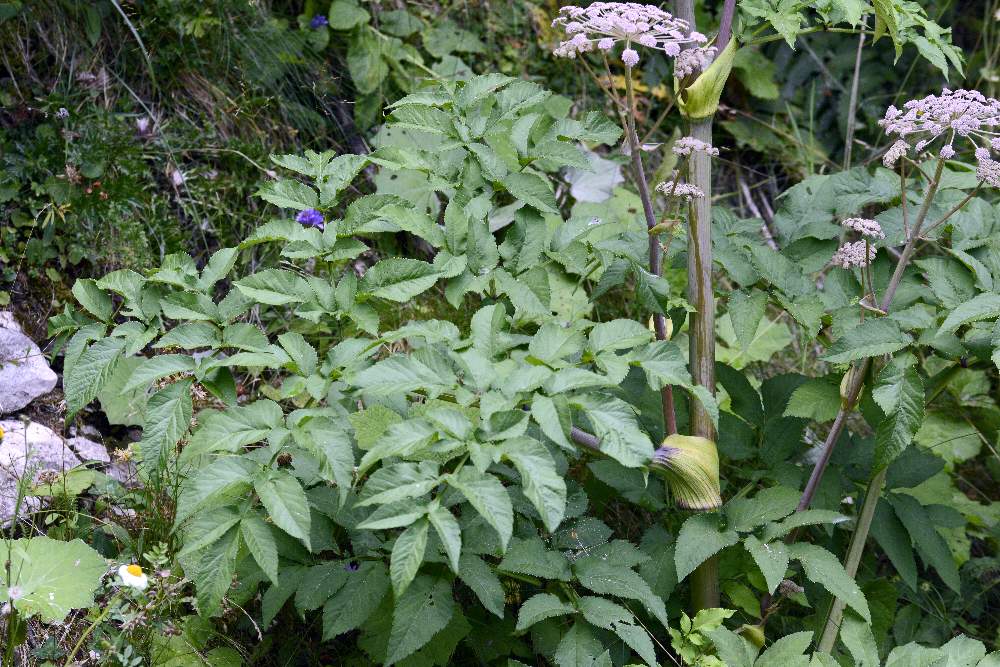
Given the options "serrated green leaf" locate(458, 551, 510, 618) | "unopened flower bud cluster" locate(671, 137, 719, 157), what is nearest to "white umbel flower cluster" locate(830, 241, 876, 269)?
"unopened flower bud cluster" locate(671, 137, 719, 157)

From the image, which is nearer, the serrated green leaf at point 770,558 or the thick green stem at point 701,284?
the serrated green leaf at point 770,558

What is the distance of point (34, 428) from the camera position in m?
2.64

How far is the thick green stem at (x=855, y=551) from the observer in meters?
2.15

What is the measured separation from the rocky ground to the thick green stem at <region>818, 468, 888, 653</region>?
188 centimetres

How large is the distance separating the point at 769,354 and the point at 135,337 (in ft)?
7.29

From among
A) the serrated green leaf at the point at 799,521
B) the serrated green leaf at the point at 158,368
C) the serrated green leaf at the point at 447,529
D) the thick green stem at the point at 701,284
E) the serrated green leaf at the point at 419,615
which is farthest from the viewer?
Result: the thick green stem at the point at 701,284

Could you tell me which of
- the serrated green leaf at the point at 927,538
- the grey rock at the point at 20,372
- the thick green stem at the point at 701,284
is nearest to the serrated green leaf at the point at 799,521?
the thick green stem at the point at 701,284

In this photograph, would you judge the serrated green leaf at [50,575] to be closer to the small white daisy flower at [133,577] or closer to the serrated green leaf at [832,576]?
the small white daisy flower at [133,577]

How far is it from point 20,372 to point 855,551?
232 cm

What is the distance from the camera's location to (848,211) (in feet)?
7.12

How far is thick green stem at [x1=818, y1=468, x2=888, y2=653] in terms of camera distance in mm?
2150

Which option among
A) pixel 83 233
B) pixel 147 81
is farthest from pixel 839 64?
pixel 83 233

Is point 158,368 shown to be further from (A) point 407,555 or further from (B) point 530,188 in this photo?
(B) point 530,188

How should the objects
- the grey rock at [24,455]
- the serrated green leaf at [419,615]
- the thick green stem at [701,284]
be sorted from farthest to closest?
the grey rock at [24,455] < the thick green stem at [701,284] < the serrated green leaf at [419,615]
